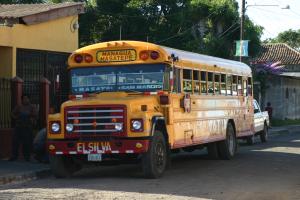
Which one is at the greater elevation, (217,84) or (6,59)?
(6,59)

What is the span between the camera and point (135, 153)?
1234 cm

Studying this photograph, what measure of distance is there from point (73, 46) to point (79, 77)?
8016 millimetres

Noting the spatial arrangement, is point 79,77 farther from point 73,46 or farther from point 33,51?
point 73,46

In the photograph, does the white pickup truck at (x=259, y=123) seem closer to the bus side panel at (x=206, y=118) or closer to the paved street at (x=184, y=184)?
the bus side panel at (x=206, y=118)

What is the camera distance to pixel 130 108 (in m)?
12.2

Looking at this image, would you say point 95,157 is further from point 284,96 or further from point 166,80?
point 284,96

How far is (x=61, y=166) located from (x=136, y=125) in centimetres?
200

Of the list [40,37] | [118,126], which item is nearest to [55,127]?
[118,126]

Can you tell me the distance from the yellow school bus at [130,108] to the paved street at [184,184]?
49 cm

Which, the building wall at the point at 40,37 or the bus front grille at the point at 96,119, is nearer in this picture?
the bus front grille at the point at 96,119

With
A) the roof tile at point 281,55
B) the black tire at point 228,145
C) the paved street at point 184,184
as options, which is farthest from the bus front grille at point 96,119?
the roof tile at point 281,55

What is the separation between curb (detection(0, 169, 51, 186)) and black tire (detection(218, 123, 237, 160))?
5.34 metres

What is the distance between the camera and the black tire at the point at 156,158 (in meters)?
12.3

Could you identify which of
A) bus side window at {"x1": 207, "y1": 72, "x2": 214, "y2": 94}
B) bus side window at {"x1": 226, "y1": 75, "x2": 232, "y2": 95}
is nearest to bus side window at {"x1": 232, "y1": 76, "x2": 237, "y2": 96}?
bus side window at {"x1": 226, "y1": 75, "x2": 232, "y2": 95}
